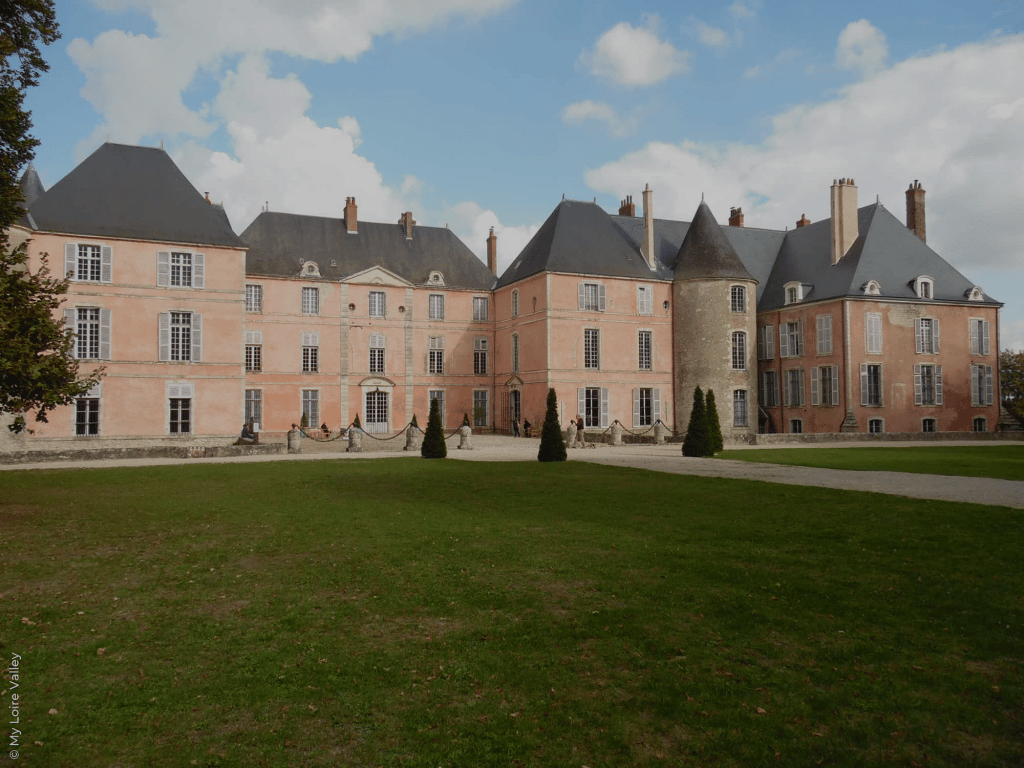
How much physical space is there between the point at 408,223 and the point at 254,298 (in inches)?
344

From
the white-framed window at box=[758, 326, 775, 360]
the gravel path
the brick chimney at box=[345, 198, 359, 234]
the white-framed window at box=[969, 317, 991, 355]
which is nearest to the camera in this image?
the gravel path

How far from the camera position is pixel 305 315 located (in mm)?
33469

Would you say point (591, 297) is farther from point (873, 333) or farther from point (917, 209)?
point (917, 209)

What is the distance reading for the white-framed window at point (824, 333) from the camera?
31656mm

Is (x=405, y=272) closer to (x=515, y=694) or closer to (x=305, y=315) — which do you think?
(x=305, y=315)

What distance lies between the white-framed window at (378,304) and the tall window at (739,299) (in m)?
16.2

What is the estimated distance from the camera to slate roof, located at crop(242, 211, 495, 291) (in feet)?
111

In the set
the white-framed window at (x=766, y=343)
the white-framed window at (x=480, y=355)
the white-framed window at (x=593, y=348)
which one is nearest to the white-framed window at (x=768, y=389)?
the white-framed window at (x=766, y=343)

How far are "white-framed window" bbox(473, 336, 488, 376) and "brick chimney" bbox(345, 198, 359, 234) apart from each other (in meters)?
8.07

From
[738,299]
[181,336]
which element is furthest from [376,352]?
[738,299]

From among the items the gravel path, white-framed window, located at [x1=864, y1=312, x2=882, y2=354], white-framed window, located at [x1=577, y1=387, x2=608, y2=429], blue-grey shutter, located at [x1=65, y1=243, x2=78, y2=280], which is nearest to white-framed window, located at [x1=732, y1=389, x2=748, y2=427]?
white-framed window, located at [x1=864, y1=312, x2=882, y2=354]

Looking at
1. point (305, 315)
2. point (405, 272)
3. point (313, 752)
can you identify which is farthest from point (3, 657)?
point (405, 272)

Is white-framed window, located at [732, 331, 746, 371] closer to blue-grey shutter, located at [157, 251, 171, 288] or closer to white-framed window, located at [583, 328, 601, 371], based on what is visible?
white-framed window, located at [583, 328, 601, 371]

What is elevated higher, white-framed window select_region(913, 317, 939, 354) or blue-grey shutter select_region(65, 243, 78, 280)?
blue-grey shutter select_region(65, 243, 78, 280)
